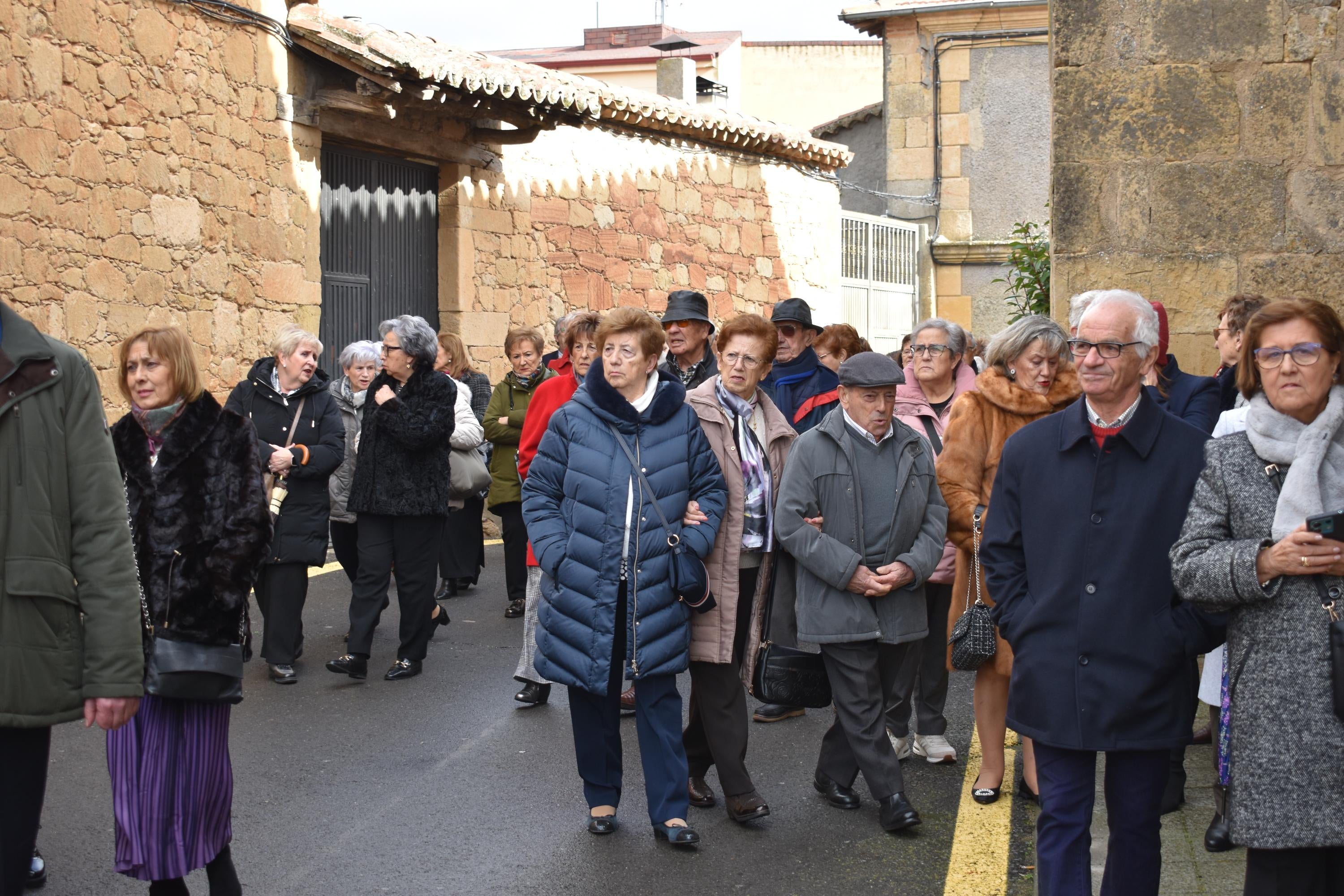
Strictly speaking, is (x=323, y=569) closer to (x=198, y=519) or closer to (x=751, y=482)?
(x=751, y=482)

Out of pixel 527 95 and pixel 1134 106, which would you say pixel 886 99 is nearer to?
pixel 527 95

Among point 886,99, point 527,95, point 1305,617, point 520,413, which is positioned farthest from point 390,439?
point 886,99

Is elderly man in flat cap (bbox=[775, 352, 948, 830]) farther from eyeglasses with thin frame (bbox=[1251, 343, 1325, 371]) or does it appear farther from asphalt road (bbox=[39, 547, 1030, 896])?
eyeglasses with thin frame (bbox=[1251, 343, 1325, 371])

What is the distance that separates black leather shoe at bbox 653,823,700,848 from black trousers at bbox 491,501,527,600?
4.37 meters

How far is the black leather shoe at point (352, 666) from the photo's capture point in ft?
24.4

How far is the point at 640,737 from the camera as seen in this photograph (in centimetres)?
505

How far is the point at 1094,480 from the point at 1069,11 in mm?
3117

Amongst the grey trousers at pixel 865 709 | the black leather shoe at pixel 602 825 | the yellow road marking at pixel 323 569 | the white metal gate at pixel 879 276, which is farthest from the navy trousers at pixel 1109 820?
the white metal gate at pixel 879 276

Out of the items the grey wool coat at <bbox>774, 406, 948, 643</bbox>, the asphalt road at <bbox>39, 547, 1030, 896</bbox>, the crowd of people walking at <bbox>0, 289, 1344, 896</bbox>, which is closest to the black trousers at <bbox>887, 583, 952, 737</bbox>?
the crowd of people walking at <bbox>0, 289, 1344, 896</bbox>

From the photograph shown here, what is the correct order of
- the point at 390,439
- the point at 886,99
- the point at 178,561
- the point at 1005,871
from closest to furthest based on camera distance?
1. the point at 178,561
2. the point at 1005,871
3. the point at 390,439
4. the point at 886,99

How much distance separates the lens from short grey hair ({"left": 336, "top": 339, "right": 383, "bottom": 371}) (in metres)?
8.27

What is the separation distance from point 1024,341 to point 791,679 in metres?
1.54

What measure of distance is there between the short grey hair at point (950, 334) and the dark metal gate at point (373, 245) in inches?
290

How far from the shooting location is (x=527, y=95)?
500 inches
